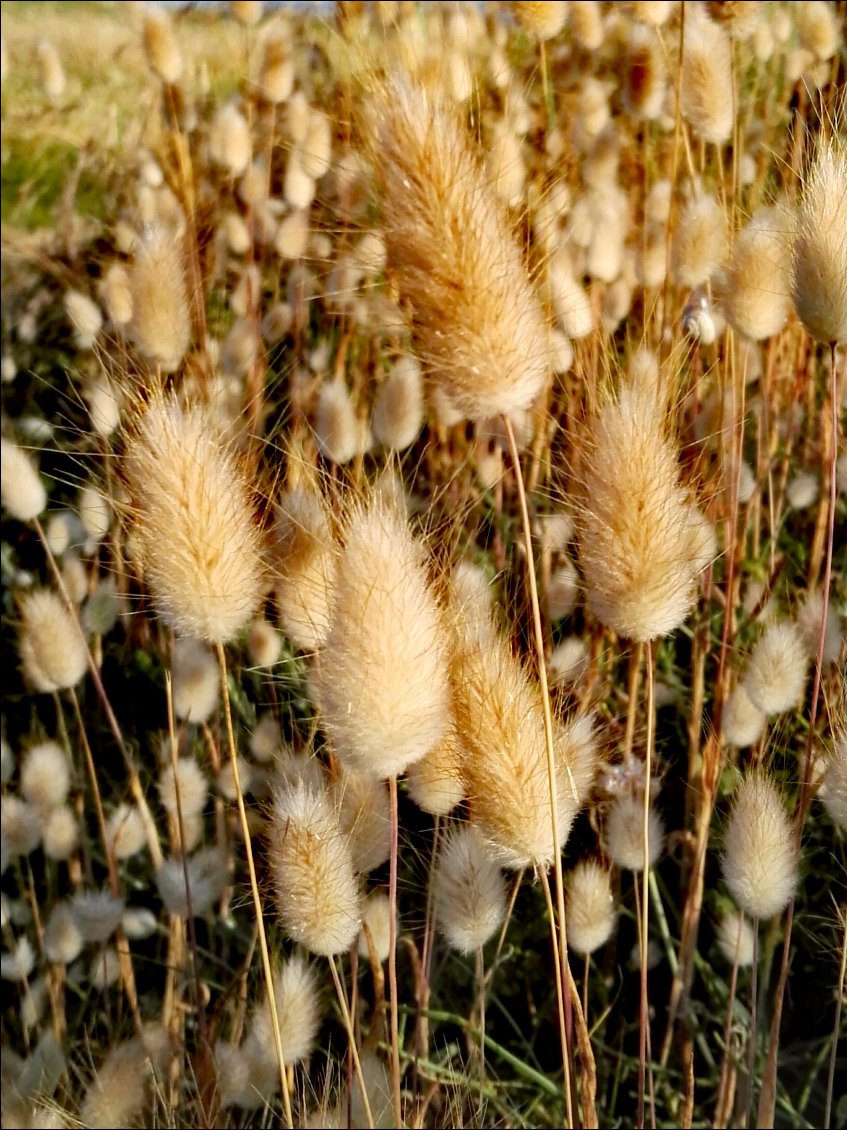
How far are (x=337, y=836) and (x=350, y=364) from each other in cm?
150

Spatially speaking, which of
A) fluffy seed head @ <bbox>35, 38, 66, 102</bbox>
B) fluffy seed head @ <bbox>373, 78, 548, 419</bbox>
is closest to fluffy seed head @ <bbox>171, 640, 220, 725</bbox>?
fluffy seed head @ <bbox>373, 78, 548, 419</bbox>

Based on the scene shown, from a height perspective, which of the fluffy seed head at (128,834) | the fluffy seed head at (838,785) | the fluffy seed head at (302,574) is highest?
the fluffy seed head at (302,574)

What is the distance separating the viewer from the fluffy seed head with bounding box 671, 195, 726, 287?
115 cm

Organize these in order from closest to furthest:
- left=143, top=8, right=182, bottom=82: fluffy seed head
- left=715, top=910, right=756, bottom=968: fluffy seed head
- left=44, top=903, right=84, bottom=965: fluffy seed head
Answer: left=715, top=910, right=756, bottom=968: fluffy seed head → left=44, top=903, right=84, bottom=965: fluffy seed head → left=143, top=8, right=182, bottom=82: fluffy seed head

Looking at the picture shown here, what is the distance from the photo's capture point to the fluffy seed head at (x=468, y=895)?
808mm

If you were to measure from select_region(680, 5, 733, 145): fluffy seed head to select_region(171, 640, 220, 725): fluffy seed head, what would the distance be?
78 cm

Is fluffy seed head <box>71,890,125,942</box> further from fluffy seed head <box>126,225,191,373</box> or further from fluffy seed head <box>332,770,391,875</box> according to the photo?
fluffy seed head <box>126,225,191,373</box>

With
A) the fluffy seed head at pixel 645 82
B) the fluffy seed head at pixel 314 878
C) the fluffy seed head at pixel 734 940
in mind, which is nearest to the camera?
the fluffy seed head at pixel 314 878

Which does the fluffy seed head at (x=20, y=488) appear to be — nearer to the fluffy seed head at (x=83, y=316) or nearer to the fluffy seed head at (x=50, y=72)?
the fluffy seed head at (x=83, y=316)

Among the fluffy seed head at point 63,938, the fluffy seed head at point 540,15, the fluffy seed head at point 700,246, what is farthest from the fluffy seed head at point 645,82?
the fluffy seed head at point 63,938

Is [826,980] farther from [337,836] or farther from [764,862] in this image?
[337,836]

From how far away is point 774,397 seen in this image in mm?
1524

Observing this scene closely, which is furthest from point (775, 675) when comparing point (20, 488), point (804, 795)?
point (20, 488)

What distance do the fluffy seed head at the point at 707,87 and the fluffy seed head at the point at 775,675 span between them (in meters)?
0.58
